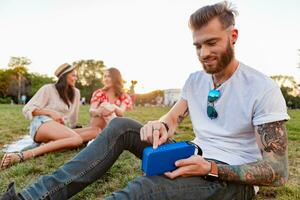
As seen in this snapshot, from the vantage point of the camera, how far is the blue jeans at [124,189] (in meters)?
1.89

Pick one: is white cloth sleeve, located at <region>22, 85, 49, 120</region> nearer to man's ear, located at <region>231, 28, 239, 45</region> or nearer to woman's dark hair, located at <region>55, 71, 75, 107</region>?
woman's dark hair, located at <region>55, 71, 75, 107</region>

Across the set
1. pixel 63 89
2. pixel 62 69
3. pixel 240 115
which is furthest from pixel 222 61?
pixel 62 69

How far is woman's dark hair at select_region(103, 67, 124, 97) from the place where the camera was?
648 centimetres

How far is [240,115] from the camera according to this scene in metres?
2.23

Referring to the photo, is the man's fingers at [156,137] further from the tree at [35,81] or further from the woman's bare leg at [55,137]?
the tree at [35,81]

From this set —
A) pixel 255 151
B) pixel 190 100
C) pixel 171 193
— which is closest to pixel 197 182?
pixel 171 193

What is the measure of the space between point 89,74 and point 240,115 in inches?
2995

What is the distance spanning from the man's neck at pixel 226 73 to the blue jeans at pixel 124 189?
2.37 feet

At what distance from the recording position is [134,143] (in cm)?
275

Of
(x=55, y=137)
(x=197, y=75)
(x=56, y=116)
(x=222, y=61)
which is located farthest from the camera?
(x=56, y=116)

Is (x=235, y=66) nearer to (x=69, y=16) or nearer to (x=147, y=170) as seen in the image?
(x=147, y=170)

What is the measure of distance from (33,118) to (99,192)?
274 centimetres

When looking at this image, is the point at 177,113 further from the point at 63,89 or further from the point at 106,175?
the point at 63,89

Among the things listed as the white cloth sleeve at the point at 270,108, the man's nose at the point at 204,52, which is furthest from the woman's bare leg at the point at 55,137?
the white cloth sleeve at the point at 270,108
